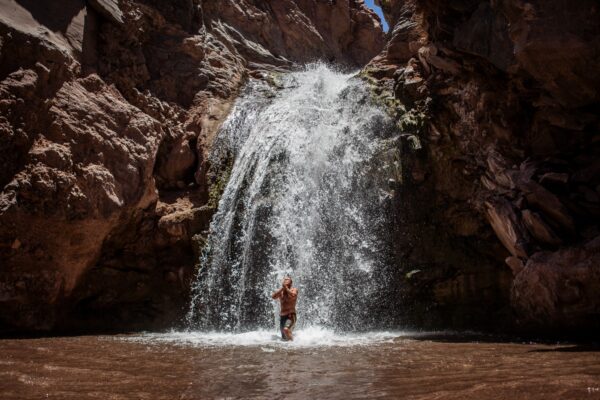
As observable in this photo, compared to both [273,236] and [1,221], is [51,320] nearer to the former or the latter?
[1,221]

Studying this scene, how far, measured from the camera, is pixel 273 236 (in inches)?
470

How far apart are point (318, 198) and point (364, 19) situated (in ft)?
73.1

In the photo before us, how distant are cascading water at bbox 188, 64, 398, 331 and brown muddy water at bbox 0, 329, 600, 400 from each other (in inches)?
119

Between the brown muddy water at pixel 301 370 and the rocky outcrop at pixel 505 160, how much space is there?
6.77 feet

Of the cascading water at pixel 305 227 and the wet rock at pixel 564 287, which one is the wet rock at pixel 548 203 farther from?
the cascading water at pixel 305 227

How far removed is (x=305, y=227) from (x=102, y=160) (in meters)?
4.93

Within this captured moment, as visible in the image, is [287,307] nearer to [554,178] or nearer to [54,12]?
[554,178]

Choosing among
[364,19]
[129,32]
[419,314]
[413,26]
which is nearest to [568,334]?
[419,314]

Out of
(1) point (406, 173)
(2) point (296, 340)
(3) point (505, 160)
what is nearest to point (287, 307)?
(2) point (296, 340)

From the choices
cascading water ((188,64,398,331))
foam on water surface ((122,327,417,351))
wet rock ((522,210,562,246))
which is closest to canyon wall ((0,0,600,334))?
wet rock ((522,210,562,246))

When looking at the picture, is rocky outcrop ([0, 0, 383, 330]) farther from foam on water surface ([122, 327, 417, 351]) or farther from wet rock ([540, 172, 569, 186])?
wet rock ([540, 172, 569, 186])

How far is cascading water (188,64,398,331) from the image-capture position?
11.4m

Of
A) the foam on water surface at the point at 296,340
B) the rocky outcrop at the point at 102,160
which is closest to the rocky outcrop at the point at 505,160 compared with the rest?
the foam on water surface at the point at 296,340

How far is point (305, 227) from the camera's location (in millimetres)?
12062
